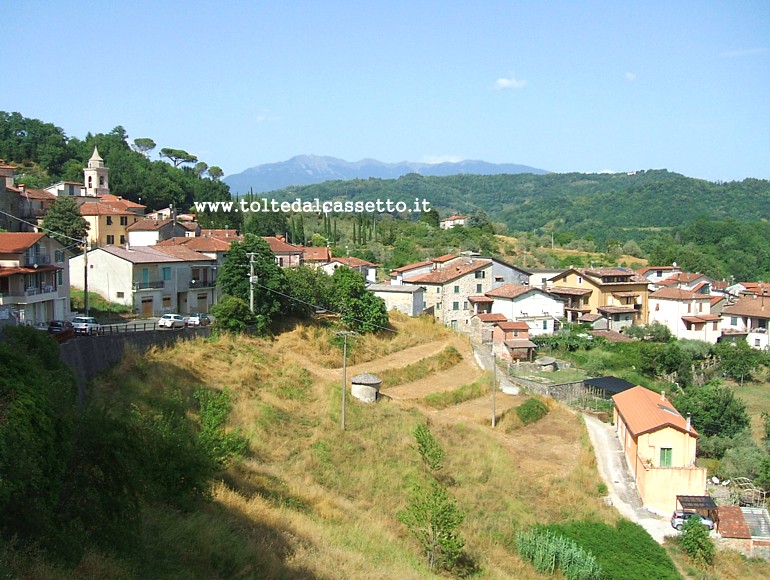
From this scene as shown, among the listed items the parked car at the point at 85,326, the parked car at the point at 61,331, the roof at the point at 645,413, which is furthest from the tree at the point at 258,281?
the roof at the point at 645,413

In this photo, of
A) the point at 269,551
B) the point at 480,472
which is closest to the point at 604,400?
the point at 480,472

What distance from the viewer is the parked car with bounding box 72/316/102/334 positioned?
27234mm

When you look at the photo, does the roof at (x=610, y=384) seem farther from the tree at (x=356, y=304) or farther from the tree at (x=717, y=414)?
the tree at (x=356, y=304)

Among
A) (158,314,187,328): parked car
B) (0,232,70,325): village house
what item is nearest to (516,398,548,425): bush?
(158,314,187,328): parked car

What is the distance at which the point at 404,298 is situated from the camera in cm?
5103

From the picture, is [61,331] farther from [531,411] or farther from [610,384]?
[610,384]

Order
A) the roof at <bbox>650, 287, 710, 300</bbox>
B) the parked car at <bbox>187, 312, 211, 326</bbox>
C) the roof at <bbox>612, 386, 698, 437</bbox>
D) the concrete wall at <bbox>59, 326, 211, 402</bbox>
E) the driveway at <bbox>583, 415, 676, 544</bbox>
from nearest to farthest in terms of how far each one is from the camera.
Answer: the concrete wall at <bbox>59, 326, 211, 402</bbox>, the driveway at <bbox>583, 415, 676, 544</bbox>, the roof at <bbox>612, 386, 698, 437</bbox>, the parked car at <bbox>187, 312, 211, 326</bbox>, the roof at <bbox>650, 287, 710, 300</bbox>

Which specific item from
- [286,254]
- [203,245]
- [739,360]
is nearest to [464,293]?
[286,254]

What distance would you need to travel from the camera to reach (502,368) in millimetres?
43094

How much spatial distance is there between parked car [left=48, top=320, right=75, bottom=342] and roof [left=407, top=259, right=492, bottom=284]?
3029 centimetres

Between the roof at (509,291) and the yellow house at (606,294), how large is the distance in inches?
205

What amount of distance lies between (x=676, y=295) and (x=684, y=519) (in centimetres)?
3690

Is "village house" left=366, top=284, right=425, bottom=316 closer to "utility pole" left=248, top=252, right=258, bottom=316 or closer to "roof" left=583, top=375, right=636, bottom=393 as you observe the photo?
"roof" left=583, top=375, right=636, bottom=393

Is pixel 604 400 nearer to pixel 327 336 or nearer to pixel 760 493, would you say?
pixel 760 493
